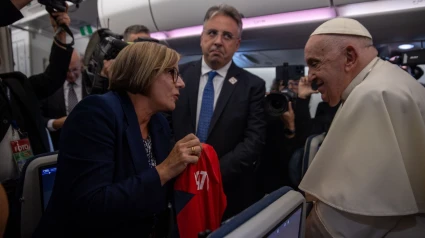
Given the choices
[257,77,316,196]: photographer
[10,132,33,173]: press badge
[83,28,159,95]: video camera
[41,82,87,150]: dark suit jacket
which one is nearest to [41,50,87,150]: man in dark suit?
[41,82,87,150]: dark suit jacket

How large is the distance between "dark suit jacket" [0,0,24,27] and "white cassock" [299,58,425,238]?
1.64 meters

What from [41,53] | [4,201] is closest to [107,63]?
[4,201]

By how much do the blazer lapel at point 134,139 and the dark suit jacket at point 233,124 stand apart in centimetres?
80

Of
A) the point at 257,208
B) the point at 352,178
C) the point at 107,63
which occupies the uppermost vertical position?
the point at 107,63

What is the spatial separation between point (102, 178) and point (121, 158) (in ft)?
0.37

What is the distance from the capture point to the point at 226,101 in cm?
208

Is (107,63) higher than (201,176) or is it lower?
higher

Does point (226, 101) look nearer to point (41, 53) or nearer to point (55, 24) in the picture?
point (55, 24)

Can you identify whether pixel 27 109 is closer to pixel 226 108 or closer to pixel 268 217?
pixel 226 108

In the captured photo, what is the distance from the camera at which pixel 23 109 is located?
1.92m

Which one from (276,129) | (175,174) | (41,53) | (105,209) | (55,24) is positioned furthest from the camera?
(41,53)

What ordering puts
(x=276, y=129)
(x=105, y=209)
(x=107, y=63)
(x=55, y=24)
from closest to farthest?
(x=105, y=209), (x=107, y=63), (x=55, y=24), (x=276, y=129)

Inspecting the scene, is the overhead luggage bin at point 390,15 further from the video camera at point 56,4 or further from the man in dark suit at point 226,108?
the video camera at point 56,4

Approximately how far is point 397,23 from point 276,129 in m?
1.15
